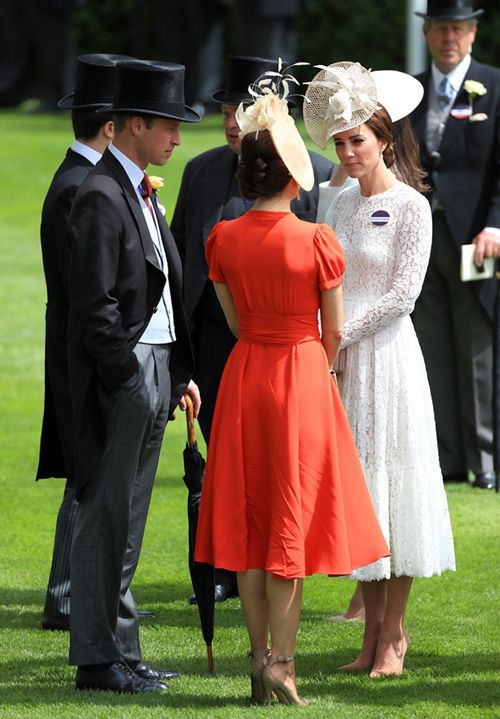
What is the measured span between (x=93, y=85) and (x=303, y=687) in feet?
7.53

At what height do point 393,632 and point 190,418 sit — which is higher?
point 190,418

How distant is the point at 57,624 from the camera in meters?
6.00

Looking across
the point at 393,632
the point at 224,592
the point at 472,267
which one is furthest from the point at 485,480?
the point at 393,632

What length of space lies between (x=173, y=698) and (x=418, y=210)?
5.85ft

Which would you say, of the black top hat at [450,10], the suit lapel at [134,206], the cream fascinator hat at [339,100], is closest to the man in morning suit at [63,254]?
the suit lapel at [134,206]

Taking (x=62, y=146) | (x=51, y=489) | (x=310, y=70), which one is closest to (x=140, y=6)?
→ (x=310, y=70)

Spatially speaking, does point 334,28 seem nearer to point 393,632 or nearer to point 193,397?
point 193,397

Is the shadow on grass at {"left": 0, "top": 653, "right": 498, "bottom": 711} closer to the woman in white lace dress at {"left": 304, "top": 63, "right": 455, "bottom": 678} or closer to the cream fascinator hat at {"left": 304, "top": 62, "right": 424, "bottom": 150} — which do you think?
the woman in white lace dress at {"left": 304, "top": 63, "right": 455, "bottom": 678}

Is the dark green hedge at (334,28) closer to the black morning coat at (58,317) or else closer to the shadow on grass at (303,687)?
the black morning coat at (58,317)

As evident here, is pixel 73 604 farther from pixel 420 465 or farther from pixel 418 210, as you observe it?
pixel 418 210

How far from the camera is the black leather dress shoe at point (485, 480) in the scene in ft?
27.9

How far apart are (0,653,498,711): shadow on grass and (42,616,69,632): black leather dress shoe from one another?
0.42 meters

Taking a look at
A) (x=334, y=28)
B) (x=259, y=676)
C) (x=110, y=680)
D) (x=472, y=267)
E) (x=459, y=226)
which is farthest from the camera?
(x=334, y=28)

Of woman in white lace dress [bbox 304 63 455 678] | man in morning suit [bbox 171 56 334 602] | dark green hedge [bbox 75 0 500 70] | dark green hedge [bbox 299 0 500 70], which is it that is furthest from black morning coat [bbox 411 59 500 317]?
dark green hedge [bbox 299 0 500 70]
